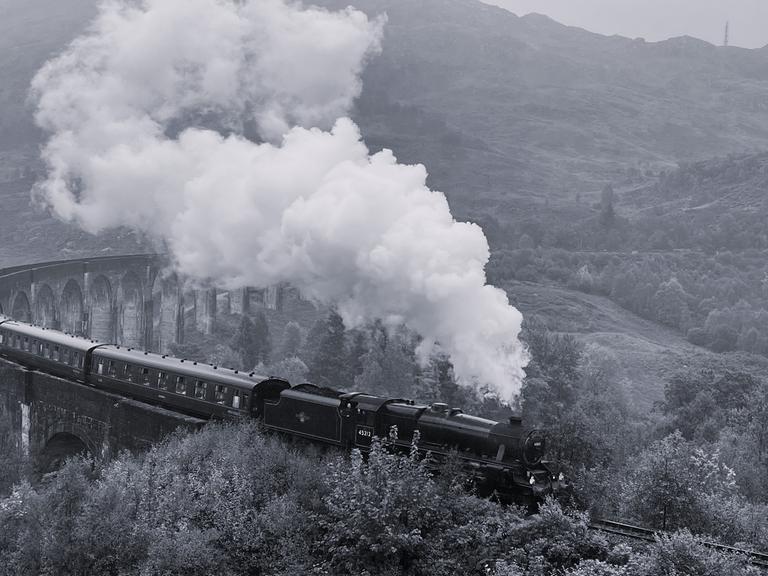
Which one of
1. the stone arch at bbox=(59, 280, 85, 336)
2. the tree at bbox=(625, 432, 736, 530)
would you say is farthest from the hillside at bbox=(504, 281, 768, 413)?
the tree at bbox=(625, 432, 736, 530)

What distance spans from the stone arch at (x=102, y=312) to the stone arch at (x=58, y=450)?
42.6 m

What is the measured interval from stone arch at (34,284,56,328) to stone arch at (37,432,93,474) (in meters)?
29.6

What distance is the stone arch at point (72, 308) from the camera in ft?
224

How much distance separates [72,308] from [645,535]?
6072cm

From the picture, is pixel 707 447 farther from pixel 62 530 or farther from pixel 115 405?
pixel 62 530

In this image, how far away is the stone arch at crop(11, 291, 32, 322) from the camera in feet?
193

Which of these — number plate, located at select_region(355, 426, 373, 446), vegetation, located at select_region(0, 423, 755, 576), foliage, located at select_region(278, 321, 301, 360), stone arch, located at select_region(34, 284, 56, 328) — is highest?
number plate, located at select_region(355, 426, 373, 446)

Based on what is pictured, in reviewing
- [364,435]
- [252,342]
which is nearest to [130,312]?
[252,342]

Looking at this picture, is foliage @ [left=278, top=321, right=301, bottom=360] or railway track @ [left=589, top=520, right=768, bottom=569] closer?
railway track @ [left=589, top=520, right=768, bottom=569]

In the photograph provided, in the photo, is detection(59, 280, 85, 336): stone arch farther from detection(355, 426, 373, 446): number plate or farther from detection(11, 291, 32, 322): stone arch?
detection(355, 426, 373, 446): number plate

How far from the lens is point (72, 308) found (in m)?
69.6

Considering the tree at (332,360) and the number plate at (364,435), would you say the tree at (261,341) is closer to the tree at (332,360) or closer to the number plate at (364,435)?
the tree at (332,360)

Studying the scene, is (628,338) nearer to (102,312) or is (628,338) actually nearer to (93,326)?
(102,312)

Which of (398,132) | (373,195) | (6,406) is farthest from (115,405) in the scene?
(398,132)
